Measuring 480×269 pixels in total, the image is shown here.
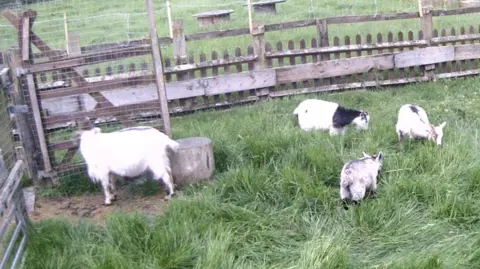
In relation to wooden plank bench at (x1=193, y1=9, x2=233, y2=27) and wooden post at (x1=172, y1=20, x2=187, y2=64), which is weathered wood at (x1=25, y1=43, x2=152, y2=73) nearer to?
wooden post at (x1=172, y1=20, x2=187, y2=64)

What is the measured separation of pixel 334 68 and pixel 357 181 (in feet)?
15.3

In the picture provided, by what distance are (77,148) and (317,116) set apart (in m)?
2.90

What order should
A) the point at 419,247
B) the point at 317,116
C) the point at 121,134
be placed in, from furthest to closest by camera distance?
the point at 317,116, the point at 121,134, the point at 419,247

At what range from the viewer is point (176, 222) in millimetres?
4598

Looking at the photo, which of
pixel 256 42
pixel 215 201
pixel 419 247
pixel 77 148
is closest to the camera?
pixel 419 247

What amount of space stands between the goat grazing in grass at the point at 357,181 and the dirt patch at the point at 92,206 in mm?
1710

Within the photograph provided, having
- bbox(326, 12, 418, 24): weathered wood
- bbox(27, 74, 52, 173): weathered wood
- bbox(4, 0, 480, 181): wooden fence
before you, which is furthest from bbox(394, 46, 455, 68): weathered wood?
bbox(27, 74, 52, 173): weathered wood

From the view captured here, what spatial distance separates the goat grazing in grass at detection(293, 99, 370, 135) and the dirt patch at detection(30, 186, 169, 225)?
2163 millimetres

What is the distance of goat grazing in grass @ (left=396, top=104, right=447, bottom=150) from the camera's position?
602 centimetres

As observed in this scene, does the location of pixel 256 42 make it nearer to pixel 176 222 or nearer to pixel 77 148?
pixel 77 148

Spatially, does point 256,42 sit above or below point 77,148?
above

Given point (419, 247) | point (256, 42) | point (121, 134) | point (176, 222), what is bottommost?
point (419, 247)

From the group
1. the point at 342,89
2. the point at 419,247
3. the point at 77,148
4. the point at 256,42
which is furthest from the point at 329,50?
the point at 419,247

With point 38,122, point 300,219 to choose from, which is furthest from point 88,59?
point 300,219
